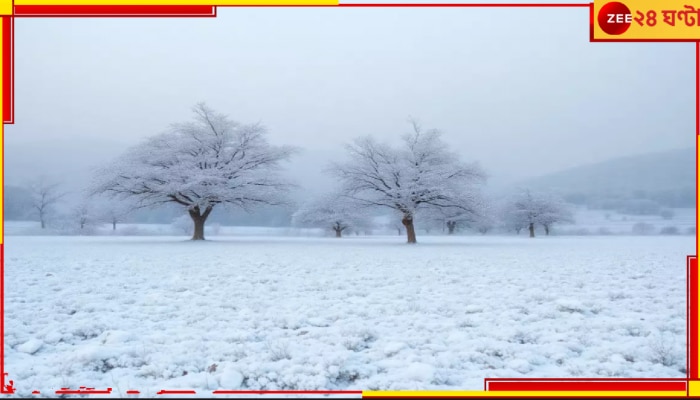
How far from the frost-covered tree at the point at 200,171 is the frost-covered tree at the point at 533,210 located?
1856cm

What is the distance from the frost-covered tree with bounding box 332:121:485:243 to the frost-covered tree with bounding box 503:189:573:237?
11.1 metres

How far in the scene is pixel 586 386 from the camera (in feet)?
11.1

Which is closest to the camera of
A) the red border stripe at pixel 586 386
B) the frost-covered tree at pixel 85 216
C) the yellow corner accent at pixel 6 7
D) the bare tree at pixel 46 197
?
the red border stripe at pixel 586 386

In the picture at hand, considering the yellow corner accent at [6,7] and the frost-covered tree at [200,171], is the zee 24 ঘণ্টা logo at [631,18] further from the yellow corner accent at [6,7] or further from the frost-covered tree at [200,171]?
the frost-covered tree at [200,171]

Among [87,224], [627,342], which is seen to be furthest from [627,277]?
[87,224]

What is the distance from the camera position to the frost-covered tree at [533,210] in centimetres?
3231

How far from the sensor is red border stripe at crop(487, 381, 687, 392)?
131 inches

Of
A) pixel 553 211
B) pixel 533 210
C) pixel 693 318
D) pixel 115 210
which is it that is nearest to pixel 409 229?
pixel 533 210

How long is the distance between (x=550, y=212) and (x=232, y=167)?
24938 mm

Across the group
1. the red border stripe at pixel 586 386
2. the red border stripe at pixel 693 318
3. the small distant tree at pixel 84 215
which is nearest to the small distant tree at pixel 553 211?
the small distant tree at pixel 84 215

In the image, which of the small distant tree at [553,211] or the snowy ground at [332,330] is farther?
the small distant tree at [553,211]

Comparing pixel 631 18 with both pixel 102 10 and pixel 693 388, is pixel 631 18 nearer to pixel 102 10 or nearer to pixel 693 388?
pixel 693 388

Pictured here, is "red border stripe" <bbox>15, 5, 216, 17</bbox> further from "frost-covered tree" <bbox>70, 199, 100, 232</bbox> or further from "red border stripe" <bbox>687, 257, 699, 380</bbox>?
"frost-covered tree" <bbox>70, 199, 100, 232</bbox>

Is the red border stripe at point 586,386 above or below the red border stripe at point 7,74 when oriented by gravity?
below
